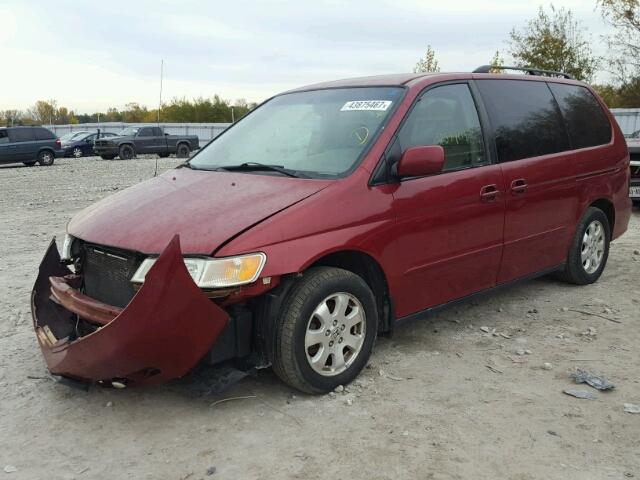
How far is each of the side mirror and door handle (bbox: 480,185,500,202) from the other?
2.28ft

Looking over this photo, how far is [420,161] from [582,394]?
1.59 meters

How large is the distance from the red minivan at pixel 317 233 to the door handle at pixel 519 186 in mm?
14

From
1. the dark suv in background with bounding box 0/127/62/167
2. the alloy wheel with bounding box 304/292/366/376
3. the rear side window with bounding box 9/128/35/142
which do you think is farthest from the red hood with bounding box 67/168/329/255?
the rear side window with bounding box 9/128/35/142

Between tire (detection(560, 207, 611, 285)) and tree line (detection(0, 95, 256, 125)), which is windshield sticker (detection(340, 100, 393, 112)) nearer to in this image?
tire (detection(560, 207, 611, 285))

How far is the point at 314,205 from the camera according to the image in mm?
3352

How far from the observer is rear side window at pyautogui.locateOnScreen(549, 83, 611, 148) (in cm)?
530

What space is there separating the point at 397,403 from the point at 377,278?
2.47 ft

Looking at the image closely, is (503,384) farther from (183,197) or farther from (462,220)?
(183,197)

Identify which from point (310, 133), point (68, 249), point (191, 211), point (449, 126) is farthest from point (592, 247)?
point (68, 249)

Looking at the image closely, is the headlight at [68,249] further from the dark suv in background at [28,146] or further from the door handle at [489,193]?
the dark suv in background at [28,146]

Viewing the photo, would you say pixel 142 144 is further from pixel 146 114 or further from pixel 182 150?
pixel 146 114

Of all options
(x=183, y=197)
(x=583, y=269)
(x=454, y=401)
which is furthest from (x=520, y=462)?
(x=583, y=269)

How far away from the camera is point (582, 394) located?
3490 millimetres

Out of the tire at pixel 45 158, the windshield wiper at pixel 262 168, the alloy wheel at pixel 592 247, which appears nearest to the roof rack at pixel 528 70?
the alloy wheel at pixel 592 247
